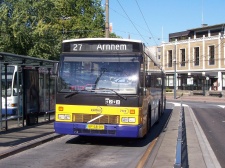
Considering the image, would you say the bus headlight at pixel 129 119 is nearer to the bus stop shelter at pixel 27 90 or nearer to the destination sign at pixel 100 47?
the destination sign at pixel 100 47

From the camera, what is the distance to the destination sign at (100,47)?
435 inches

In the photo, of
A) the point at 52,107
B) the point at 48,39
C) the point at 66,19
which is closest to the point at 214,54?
the point at 66,19

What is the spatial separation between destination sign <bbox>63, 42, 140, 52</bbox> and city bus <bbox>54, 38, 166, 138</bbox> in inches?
1.1

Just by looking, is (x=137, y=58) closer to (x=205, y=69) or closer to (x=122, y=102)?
(x=122, y=102)

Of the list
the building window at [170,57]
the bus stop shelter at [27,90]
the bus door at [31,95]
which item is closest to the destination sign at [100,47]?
the bus stop shelter at [27,90]

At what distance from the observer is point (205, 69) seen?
232 feet

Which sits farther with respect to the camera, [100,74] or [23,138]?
[23,138]

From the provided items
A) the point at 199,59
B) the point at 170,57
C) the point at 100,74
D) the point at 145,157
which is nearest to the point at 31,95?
the point at 100,74

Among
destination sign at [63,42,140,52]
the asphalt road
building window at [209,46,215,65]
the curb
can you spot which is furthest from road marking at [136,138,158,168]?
building window at [209,46,215,65]

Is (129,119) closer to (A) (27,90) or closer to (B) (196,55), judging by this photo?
(A) (27,90)

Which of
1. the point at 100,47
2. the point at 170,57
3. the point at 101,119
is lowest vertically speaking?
the point at 101,119

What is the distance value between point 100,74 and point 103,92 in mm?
513

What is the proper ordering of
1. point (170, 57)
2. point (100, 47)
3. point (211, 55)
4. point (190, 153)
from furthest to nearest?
point (170, 57) → point (211, 55) → point (100, 47) → point (190, 153)

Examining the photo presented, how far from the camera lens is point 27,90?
15445 mm
